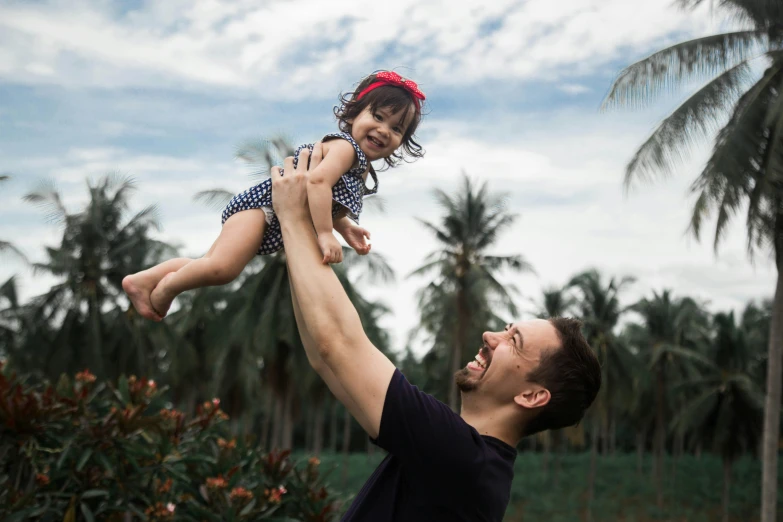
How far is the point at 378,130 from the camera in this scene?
8.21ft

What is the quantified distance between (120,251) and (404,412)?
25.6 meters

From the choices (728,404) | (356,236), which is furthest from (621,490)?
(356,236)

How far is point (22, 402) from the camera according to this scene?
5.70 m

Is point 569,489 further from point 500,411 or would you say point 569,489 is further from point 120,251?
point 500,411

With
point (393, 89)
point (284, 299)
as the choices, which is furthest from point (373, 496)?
point (284, 299)

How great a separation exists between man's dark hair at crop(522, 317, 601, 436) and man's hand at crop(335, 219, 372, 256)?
0.70 m

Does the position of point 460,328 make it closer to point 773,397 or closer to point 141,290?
point 773,397

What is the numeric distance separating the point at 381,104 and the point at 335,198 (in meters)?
0.37

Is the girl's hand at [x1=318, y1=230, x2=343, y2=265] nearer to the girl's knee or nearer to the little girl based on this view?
the little girl

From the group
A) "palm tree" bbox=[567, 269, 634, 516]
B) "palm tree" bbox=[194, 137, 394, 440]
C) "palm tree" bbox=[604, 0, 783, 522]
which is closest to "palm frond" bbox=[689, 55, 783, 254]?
"palm tree" bbox=[604, 0, 783, 522]

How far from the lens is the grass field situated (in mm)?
31684

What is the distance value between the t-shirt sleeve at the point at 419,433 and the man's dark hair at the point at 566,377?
0.38m

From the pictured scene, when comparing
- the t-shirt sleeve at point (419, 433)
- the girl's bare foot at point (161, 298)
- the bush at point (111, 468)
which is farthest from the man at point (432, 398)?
the bush at point (111, 468)

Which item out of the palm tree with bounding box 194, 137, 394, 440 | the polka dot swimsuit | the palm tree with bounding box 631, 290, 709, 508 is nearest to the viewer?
the polka dot swimsuit
